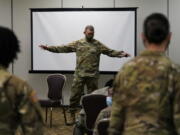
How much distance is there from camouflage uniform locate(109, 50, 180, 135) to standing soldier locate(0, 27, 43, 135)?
0.46 m

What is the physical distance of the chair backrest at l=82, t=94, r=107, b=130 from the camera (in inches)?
154

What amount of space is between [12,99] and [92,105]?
7.41 feet

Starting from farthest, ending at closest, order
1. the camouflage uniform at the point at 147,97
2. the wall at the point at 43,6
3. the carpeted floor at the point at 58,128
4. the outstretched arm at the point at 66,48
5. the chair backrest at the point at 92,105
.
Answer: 1. the wall at the point at 43,6
2. the outstretched arm at the point at 66,48
3. the carpeted floor at the point at 58,128
4. the chair backrest at the point at 92,105
5. the camouflage uniform at the point at 147,97

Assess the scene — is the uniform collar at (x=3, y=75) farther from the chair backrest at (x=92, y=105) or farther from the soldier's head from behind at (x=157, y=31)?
the chair backrest at (x=92, y=105)

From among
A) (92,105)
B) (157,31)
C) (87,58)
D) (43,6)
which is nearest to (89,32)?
(87,58)

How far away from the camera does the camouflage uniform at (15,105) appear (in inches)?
67.2

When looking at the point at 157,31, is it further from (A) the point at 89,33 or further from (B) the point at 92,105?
(A) the point at 89,33

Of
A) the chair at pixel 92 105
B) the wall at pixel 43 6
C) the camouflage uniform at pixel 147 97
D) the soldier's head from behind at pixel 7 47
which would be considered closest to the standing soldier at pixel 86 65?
the wall at pixel 43 6

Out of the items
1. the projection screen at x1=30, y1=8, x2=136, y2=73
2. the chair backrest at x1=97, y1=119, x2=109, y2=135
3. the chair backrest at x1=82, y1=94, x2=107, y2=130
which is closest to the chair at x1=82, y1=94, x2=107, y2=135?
the chair backrest at x1=82, y1=94, x2=107, y2=130

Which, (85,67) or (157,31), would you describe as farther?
(85,67)

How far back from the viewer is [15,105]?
171cm

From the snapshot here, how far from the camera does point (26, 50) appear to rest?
7.78 m

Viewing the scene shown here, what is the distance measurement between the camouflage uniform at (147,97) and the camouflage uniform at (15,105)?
46 cm

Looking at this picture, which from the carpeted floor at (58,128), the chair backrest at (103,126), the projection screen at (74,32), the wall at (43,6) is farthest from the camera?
the wall at (43,6)
